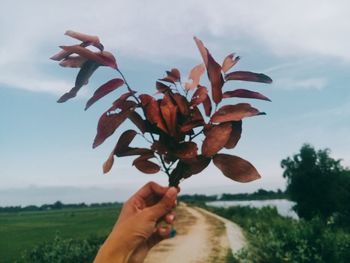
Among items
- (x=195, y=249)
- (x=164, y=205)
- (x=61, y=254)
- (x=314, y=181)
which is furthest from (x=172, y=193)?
(x=314, y=181)

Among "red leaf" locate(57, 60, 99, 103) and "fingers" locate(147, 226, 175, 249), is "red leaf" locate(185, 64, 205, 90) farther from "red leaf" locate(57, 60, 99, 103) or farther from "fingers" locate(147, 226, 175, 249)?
"fingers" locate(147, 226, 175, 249)

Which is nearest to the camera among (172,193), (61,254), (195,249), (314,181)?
(172,193)

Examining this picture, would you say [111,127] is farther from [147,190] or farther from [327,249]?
[327,249]

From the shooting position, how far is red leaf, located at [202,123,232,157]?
1.34m

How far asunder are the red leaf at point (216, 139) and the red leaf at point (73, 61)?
1.61 feet

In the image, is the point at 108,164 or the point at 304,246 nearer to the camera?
the point at 108,164

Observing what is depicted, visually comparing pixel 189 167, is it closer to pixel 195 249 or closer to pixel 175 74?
pixel 175 74

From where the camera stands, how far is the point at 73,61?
1.45 meters

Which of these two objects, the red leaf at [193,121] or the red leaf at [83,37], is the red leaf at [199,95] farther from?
the red leaf at [83,37]

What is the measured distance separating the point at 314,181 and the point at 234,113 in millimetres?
29293

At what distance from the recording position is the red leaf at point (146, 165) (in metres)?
1.45

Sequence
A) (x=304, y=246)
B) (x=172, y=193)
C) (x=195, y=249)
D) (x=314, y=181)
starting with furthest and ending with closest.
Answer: (x=314, y=181) → (x=195, y=249) → (x=304, y=246) → (x=172, y=193)

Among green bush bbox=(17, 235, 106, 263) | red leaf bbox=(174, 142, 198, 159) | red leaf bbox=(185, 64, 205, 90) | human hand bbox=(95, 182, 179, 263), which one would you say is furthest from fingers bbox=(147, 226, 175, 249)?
green bush bbox=(17, 235, 106, 263)

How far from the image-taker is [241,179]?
1.37m
